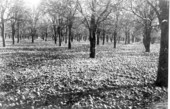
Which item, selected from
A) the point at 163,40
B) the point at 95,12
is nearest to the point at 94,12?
the point at 95,12

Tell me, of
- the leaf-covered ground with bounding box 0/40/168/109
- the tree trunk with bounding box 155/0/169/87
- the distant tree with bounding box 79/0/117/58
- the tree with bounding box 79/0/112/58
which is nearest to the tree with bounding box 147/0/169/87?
the tree trunk with bounding box 155/0/169/87

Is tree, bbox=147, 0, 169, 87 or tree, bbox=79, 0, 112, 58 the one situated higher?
tree, bbox=79, 0, 112, 58

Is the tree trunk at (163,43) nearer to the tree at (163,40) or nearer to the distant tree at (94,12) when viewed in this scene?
the tree at (163,40)

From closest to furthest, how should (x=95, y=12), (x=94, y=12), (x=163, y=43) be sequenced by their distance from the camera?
(x=163, y=43) → (x=94, y=12) → (x=95, y=12)

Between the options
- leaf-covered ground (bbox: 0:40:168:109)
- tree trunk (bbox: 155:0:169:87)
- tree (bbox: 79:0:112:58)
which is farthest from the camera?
tree (bbox: 79:0:112:58)

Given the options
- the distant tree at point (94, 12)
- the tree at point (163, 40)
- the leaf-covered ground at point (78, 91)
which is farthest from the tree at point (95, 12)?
the tree at point (163, 40)

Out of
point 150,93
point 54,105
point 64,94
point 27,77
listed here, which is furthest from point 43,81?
point 150,93

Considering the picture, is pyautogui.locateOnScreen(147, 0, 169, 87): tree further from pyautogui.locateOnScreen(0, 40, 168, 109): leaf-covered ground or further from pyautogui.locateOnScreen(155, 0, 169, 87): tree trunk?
pyautogui.locateOnScreen(0, 40, 168, 109): leaf-covered ground

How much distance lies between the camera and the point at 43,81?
8.13 m

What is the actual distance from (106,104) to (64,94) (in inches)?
67.4

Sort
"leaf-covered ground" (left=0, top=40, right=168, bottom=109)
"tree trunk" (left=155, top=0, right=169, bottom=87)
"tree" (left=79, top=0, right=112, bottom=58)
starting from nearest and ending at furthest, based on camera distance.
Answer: "leaf-covered ground" (left=0, top=40, right=168, bottom=109) → "tree trunk" (left=155, top=0, right=169, bottom=87) → "tree" (left=79, top=0, right=112, bottom=58)

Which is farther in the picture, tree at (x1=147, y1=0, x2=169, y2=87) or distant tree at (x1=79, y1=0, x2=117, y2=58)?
distant tree at (x1=79, y1=0, x2=117, y2=58)

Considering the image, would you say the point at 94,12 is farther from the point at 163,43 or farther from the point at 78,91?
the point at 78,91

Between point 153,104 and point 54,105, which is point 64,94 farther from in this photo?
point 153,104
